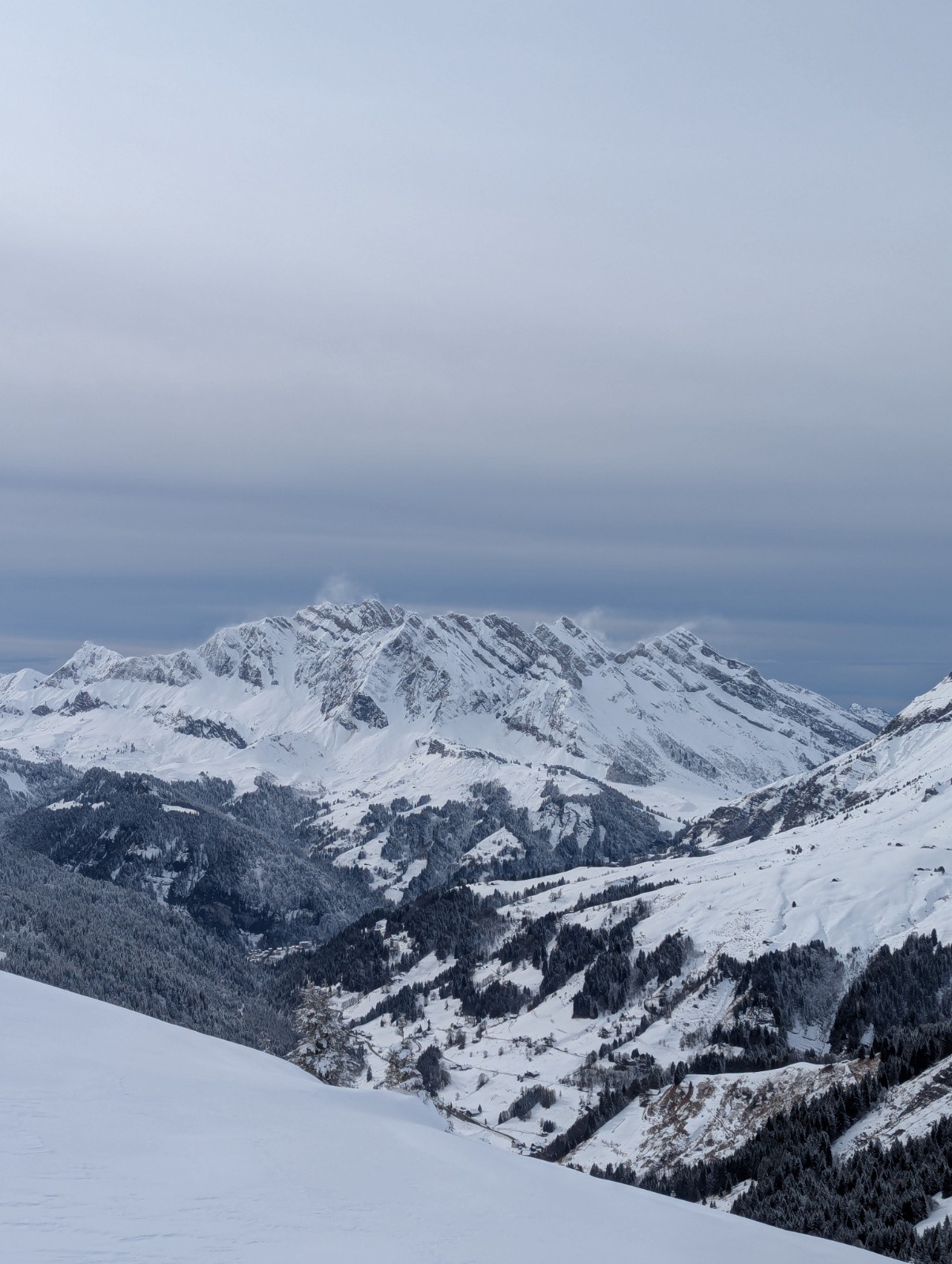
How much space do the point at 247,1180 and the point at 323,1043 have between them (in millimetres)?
49590

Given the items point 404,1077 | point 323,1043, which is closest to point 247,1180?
point 404,1077

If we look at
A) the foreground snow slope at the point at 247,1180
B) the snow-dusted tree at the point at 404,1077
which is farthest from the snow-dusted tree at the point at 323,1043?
the foreground snow slope at the point at 247,1180

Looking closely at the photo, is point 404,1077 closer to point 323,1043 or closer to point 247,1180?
point 323,1043

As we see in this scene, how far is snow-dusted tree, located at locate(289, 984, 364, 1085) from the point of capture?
222 ft

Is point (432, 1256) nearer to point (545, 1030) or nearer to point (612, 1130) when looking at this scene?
point (612, 1130)

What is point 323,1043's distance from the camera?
226 ft

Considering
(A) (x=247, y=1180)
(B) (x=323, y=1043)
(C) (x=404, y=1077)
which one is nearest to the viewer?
(A) (x=247, y=1180)

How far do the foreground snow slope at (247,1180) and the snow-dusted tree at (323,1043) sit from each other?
3278 cm

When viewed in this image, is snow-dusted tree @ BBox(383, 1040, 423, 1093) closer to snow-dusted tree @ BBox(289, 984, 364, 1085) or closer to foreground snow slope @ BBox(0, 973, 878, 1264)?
snow-dusted tree @ BBox(289, 984, 364, 1085)

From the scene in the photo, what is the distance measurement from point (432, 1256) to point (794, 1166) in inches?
2398

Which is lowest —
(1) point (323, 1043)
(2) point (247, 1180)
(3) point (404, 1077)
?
(3) point (404, 1077)

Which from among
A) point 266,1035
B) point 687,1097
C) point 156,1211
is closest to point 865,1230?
point 156,1211

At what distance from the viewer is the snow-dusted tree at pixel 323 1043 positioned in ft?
222

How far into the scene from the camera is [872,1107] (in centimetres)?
7550
